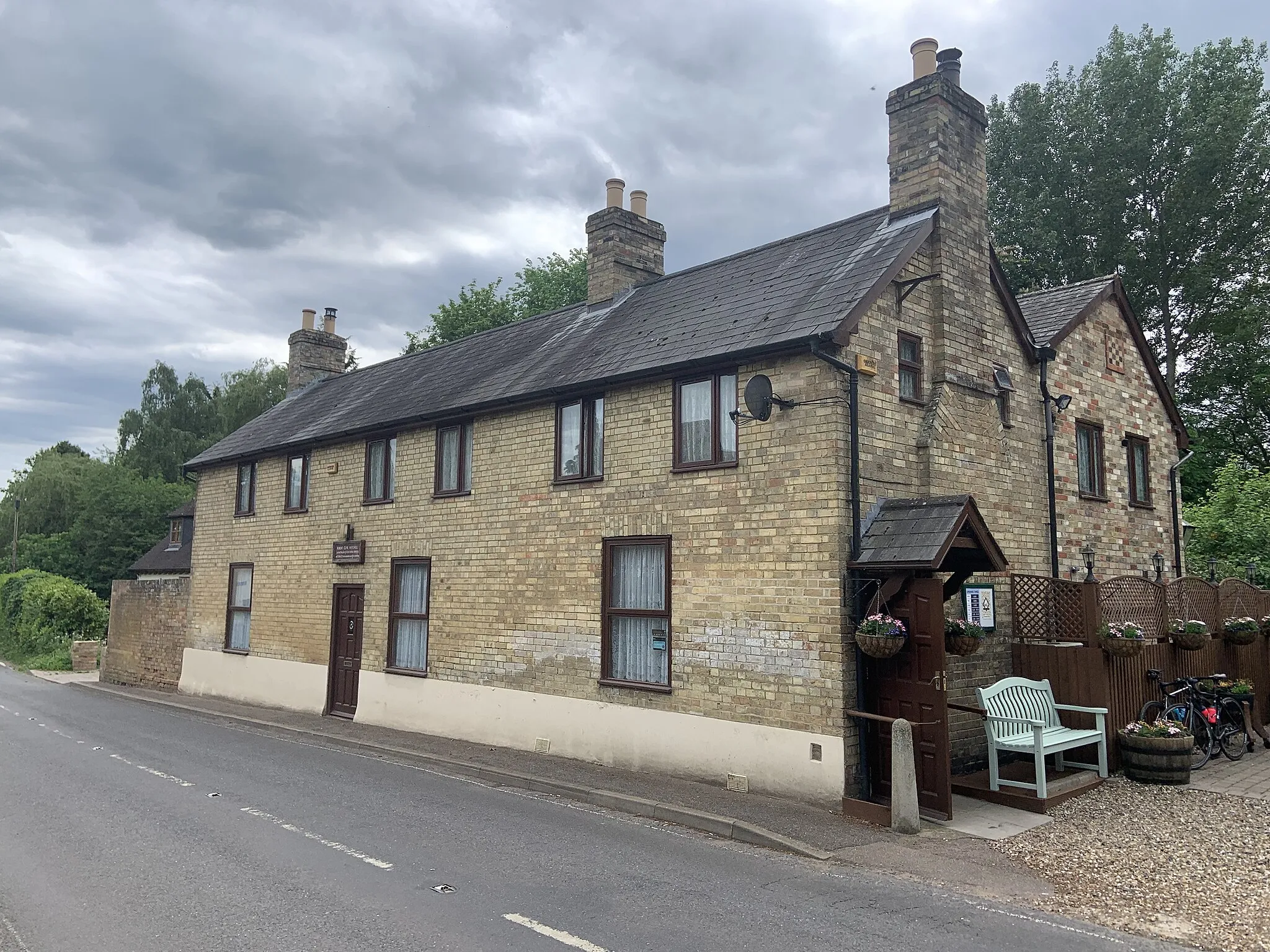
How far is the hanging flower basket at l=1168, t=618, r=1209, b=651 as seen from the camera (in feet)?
37.3

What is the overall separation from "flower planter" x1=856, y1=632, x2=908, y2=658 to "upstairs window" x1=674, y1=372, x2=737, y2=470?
2687 mm

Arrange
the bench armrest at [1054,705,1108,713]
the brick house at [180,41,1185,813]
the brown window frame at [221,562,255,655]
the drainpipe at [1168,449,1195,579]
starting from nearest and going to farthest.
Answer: the brick house at [180,41,1185,813] < the bench armrest at [1054,705,1108,713] < the drainpipe at [1168,449,1195,579] < the brown window frame at [221,562,255,655]

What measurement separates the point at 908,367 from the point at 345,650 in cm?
1115

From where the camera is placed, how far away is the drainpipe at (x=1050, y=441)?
40.1 ft

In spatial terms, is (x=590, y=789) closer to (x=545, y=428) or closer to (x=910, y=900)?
(x=910, y=900)

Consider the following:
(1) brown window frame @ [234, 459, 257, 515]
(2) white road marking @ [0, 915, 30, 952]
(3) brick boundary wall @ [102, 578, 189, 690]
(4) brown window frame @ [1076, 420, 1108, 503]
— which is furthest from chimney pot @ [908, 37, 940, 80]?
(3) brick boundary wall @ [102, 578, 189, 690]

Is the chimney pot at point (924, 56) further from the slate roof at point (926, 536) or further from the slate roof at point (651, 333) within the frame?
the slate roof at point (926, 536)

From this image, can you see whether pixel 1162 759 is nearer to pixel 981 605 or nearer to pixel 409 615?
pixel 981 605

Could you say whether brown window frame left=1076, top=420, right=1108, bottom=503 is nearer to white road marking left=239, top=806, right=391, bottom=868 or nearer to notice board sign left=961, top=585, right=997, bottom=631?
notice board sign left=961, top=585, right=997, bottom=631

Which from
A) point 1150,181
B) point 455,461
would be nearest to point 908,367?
point 455,461

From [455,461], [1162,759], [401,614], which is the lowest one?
[1162,759]

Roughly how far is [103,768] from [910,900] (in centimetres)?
1021

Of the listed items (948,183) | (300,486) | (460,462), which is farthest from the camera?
(300,486)

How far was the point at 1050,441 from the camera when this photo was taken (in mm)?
12594
